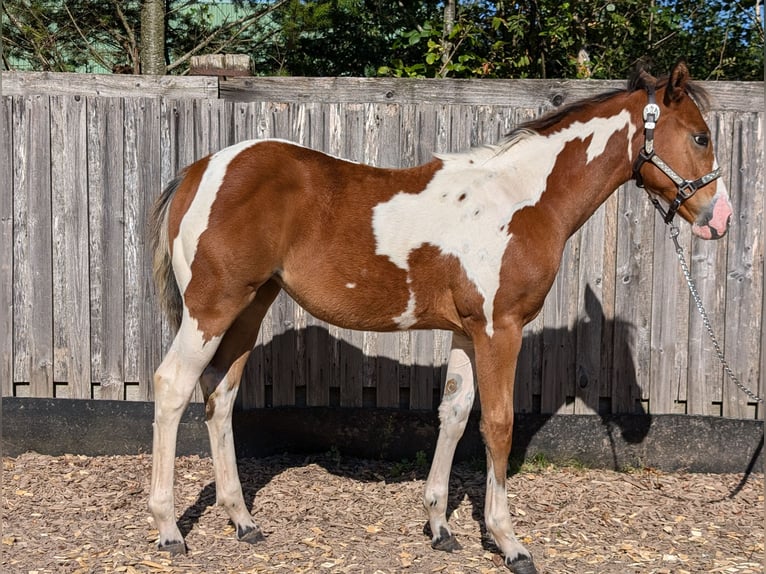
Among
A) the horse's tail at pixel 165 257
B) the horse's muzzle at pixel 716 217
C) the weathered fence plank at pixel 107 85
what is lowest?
the horse's tail at pixel 165 257

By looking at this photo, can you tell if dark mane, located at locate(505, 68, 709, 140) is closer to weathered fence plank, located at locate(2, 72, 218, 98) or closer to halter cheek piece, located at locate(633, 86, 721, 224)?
halter cheek piece, located at locate(633, 86, 721, 224)

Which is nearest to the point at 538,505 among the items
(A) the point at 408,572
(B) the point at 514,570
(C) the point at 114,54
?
(B) the point at 514,570

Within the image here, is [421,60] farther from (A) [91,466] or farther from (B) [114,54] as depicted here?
(A) [91,466]

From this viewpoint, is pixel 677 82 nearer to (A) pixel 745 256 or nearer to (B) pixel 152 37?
(A) pixel 745 256

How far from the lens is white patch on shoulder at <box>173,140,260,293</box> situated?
3543mm

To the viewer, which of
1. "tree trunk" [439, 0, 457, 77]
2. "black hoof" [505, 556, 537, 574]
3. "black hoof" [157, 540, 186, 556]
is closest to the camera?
"black hoof" [505, 556, 537, 574]

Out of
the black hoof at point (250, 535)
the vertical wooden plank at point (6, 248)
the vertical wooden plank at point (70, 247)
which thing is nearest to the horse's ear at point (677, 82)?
the black hoof at point (250, 535)

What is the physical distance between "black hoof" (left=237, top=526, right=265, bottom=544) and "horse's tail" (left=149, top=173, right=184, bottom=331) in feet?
3.77

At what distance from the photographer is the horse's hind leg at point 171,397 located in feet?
11.6

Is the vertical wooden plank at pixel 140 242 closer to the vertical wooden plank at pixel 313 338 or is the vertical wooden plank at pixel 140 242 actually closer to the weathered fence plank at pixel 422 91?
the weathered fence plank at pixel 422 91

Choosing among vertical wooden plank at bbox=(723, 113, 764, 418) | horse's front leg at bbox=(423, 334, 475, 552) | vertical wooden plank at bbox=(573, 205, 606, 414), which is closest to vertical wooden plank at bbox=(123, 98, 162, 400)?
horse's front leg at bbox=(423, 334, 475, 552)

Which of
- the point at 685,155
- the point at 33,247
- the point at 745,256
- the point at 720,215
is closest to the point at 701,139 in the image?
the point at 685,155

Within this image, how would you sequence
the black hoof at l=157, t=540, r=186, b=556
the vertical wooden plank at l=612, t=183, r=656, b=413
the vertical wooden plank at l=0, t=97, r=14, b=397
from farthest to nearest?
the vertical wooden plank at l=612, t=183, r=656, b=413 → the vertical wooden plank at l=0, t=97, r=14, b=397 → the black hoof at l=157, t=540, r=186, b=556

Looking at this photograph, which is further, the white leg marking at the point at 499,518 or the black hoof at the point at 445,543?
the black hoof at the point at 445,543
